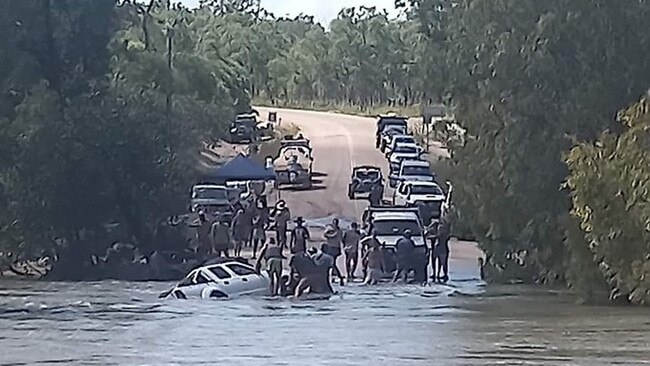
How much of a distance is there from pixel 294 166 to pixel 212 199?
42.9 feet

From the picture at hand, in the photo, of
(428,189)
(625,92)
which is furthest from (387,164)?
(625,92)

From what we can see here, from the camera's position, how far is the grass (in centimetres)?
12200

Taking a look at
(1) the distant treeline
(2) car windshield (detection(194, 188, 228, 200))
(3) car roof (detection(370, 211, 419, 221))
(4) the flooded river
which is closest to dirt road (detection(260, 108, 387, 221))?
(2) car windshield (detection(194, 188, 228, 200))

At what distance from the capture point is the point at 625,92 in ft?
92.9

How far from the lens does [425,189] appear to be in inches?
2082

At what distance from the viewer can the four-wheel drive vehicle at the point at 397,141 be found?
2847 inches

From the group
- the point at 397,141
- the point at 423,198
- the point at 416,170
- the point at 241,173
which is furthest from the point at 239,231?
the point at 397,141

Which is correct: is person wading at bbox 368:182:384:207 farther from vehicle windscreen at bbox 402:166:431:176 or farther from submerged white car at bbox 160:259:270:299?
submerged white car at bbox 160:259:270:299

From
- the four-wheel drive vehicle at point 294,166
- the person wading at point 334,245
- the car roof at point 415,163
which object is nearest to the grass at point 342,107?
the four-wheel drive vehicle at point 294,166

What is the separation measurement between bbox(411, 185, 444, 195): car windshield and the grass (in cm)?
6490

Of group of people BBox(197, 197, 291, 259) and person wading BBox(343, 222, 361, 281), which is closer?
person wading BBox(343, 222, 361, 281)

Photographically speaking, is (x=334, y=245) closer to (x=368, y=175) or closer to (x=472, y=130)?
(x=472, y=130)

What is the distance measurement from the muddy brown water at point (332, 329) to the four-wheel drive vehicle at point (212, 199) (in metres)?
16.1

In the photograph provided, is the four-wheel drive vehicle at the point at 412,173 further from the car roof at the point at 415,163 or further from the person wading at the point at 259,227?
the person wading at the point at 259,227
